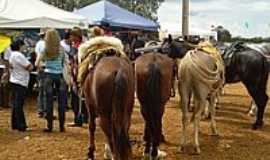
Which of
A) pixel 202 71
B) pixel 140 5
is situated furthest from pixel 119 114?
→ pixel 140 5

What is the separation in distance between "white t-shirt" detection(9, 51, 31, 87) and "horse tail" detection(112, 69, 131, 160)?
4011mm

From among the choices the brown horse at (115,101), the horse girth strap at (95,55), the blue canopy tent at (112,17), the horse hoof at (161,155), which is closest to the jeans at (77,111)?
the horse hoof at (161,155)

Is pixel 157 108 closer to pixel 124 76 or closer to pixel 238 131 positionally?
pixel 124 76

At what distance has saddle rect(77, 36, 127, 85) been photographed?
6621 mm

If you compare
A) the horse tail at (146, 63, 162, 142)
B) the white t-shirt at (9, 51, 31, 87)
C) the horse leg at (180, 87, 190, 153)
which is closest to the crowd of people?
the white t-shirt at (9, 51, 31, 87)

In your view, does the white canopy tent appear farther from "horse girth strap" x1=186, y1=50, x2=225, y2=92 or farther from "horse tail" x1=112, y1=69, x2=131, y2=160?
"horse tail" x1=112, y1=69, x2=131, y2=160

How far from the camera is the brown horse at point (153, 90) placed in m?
6.78

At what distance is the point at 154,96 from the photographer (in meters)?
6.77

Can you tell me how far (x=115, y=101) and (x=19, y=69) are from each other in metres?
4.20

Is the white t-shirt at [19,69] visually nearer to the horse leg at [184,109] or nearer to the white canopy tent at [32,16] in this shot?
the horse leg at [184,109]

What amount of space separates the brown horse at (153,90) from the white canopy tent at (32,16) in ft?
24.4

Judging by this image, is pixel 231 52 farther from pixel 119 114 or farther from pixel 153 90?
pixel 119 114

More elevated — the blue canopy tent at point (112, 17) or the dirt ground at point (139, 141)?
the blue canopy tent at point (112, 17)

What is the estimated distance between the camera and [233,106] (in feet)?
45.4
